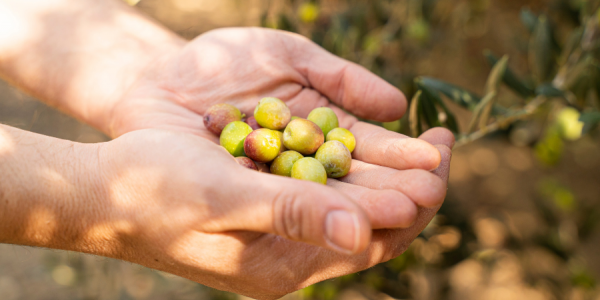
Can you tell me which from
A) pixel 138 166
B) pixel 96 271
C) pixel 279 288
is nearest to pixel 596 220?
pixel 279 288

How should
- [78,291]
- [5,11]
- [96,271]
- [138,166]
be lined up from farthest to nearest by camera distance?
[78,291], [96,271], [5,11], [138,166]

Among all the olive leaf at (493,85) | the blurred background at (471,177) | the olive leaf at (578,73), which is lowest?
the blurred background at (471,177)

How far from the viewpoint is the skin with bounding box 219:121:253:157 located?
1.56 meters

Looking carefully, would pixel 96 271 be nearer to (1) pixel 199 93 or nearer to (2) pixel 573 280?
(1) pixel 199 93

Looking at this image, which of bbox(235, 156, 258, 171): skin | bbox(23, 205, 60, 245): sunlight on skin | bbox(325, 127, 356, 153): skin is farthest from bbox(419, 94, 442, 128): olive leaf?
bbox(23, 205, 60, 245): sunlight on skin

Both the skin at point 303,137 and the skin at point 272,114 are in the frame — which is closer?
the skin at point 303,137

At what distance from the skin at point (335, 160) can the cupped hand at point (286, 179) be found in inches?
1.7

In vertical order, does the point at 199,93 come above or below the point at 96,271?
above

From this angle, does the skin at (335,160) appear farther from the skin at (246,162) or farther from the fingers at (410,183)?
the skin at (246,162)

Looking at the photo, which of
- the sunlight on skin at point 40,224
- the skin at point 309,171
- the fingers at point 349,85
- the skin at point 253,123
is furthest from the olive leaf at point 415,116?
the sunlight on skin at point 40,224

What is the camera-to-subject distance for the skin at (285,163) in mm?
1451

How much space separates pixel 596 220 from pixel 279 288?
245cm

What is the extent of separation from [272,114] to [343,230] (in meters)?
0.84

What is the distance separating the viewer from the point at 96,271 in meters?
2.83
